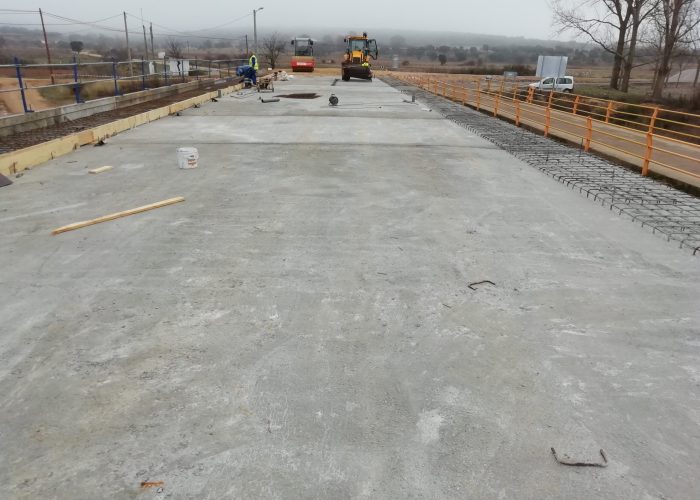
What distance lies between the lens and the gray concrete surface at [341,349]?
321cm

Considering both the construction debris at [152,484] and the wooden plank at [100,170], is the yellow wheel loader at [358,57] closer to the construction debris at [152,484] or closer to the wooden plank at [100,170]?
the wooden plank at [100,170]

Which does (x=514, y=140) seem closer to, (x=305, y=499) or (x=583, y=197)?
(x=583, y=197)

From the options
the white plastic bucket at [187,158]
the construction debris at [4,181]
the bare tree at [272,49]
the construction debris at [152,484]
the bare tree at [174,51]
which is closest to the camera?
the construction debris at [152,484]

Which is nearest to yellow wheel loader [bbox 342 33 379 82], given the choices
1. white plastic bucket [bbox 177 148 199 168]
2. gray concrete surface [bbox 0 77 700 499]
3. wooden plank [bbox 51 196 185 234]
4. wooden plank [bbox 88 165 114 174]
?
white plastic bucket [bbox 177 148 199 168]

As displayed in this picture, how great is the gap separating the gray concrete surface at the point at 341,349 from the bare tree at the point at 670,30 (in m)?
36.5

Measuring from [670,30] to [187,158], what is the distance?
42879 millimetres

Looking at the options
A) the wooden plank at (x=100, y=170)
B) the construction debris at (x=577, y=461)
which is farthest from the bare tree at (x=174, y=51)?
the construction debris at (x=577, y=461)

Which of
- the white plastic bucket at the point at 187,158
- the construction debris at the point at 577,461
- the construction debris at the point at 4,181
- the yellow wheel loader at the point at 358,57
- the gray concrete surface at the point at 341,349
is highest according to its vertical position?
the yellow wheel loader at the point at 358,57

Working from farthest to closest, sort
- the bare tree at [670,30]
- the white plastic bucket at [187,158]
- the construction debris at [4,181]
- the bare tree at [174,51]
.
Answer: the bare tree at [174,51] → the bare tree at [670,30] → the white plastic bucket at [187,158] → the construction debris at [4,181]

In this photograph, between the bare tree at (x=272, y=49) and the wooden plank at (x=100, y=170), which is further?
the bare tree at (x=272, y=49)

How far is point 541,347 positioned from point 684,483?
1.58 m

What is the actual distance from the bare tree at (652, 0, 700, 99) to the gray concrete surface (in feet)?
120

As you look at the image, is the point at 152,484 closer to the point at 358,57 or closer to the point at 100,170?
the point at 100,170

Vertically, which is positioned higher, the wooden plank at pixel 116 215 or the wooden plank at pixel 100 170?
the wooden plank at pixel 100 170
